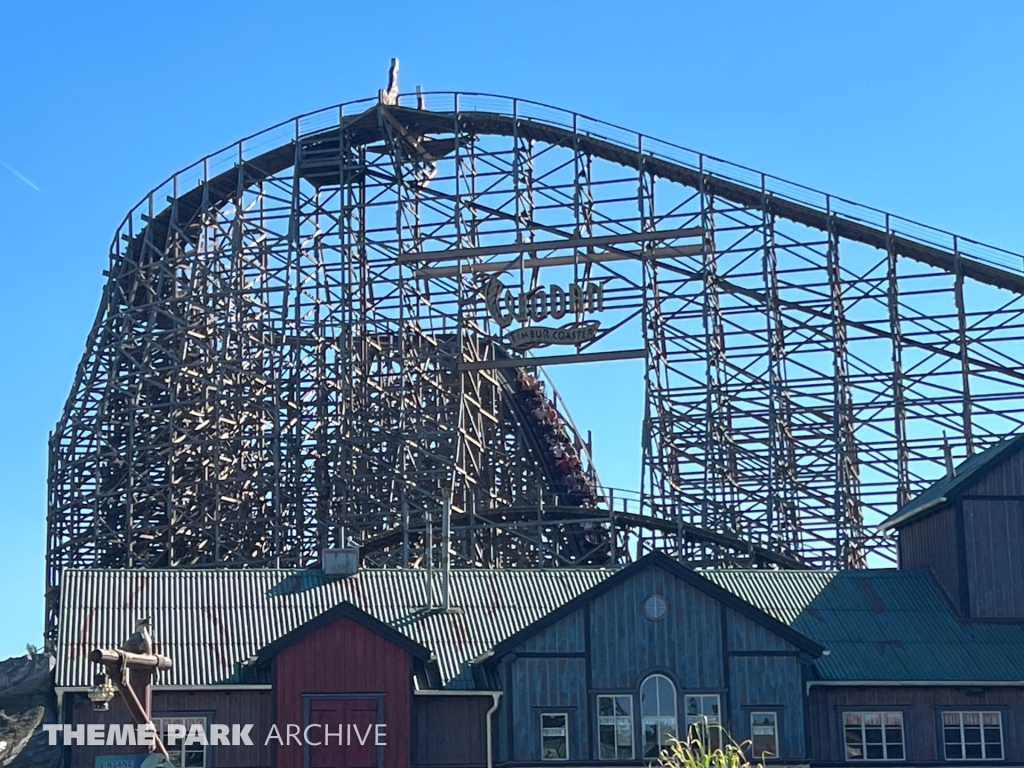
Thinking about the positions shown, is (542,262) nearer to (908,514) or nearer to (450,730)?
(908,514)

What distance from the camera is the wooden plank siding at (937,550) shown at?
37.2 m

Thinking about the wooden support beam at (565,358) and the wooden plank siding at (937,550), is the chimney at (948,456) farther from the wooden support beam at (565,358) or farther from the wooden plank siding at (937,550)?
the wooden support beam at (565,358)

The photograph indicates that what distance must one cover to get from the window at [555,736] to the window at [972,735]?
6.83m

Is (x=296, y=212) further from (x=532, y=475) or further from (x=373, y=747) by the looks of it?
(x=373, y=747)

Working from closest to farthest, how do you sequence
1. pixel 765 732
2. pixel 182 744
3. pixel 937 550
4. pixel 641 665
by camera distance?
1. pixel 182 744
2. pixel 765 732
3. pixel 641 665
4. pixel 937 550

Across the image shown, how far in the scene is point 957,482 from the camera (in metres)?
37.2

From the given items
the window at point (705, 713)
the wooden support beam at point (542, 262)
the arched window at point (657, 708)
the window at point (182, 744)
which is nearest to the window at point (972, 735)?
the window at point (705, 713)

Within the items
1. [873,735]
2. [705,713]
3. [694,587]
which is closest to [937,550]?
[873,735]

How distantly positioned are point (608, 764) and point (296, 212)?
21.4m

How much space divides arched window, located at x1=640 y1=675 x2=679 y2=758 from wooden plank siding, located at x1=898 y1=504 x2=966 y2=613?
6.37 meters

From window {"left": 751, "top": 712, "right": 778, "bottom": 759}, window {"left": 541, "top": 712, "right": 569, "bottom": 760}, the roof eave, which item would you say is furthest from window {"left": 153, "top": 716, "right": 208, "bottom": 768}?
the roof eave

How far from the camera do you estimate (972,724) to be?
114ft

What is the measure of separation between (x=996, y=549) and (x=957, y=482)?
1.47m

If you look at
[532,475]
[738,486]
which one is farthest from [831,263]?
[532,475]
